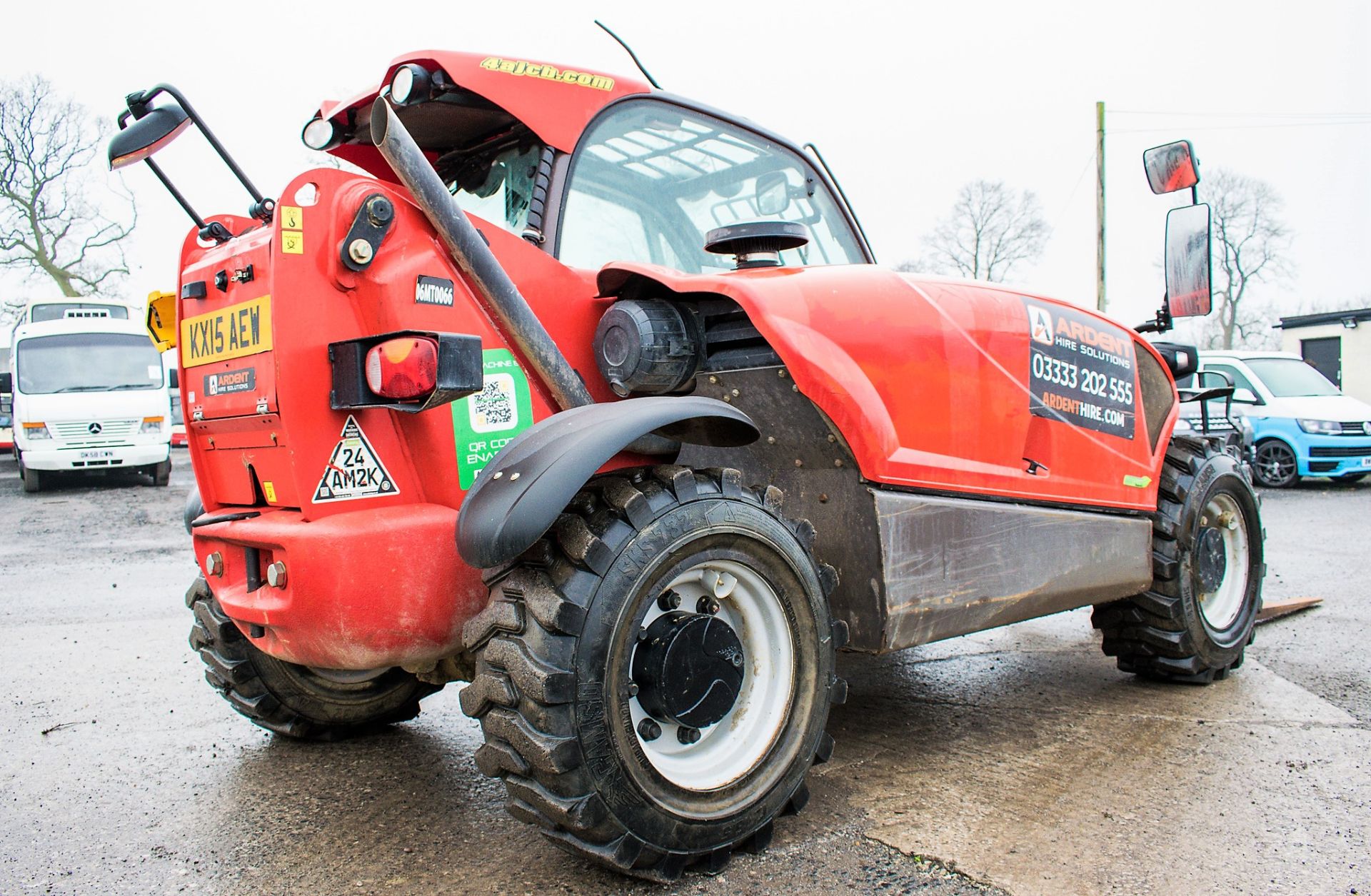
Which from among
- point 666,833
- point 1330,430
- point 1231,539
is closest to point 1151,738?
point 1231,539

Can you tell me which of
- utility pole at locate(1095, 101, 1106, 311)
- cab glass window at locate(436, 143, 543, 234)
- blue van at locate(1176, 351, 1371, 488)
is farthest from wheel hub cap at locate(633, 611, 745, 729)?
utility pole at locate(1095, 101, 1106, 311)

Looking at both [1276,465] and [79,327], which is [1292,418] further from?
[79,327]

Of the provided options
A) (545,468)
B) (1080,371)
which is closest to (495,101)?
(545,468)

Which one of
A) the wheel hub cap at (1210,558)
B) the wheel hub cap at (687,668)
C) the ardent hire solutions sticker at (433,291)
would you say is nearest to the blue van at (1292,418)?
the wheel hub cap at (1210,558)

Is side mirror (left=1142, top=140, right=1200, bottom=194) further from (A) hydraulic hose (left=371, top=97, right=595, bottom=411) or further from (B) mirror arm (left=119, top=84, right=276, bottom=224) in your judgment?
(B) mirror arm (left=119, top=84, right=276, bottom=224)

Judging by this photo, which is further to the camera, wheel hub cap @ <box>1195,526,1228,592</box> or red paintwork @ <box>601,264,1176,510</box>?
wheel hub cap @ <box>1195,526,1228,592</box>

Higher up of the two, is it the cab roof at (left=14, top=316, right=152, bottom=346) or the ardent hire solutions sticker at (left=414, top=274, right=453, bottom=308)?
the cab roof at (left=14, top=316, right=152, bottom=346)

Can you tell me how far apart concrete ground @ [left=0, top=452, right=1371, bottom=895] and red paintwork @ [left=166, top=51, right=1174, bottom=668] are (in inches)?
25.5

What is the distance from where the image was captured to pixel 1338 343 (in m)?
28.1

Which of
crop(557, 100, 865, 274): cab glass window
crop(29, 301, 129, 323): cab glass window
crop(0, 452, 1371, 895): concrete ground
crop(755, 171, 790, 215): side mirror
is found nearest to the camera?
crop(0, 452, 1371, 895): concrete ground

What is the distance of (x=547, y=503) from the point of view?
2340 mm

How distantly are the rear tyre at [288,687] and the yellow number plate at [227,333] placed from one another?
38.3 inches

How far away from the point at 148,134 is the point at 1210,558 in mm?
4548

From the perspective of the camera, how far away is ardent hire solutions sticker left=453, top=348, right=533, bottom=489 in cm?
274
